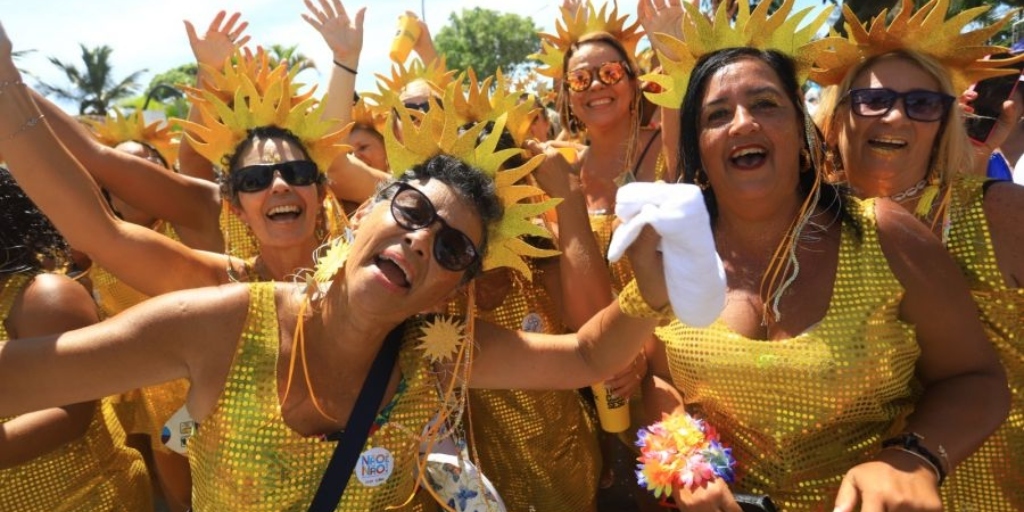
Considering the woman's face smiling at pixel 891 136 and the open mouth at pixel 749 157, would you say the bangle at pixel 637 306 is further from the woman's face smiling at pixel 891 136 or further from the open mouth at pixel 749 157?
the woman's face smiling at pixel 891 136

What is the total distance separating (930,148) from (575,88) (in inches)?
70.7

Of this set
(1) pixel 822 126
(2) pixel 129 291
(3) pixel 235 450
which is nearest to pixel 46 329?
(3) pixel 235 450

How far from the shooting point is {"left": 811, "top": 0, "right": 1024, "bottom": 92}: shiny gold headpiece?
2455 mm

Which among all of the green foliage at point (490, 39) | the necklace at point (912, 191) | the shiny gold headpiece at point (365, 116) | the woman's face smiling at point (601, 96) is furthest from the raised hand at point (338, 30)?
the green foliage at point (490, 39)

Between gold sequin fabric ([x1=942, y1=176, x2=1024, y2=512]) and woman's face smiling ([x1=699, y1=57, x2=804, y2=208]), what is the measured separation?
0.60 meters

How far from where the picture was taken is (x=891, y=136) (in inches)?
97.8

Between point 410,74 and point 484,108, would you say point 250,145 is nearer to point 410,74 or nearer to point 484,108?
point 484,108

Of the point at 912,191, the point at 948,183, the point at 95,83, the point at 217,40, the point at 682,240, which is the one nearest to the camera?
the point at 682,240

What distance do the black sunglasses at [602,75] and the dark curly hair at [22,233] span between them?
7.96 ft

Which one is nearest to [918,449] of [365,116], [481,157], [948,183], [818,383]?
[818,383]

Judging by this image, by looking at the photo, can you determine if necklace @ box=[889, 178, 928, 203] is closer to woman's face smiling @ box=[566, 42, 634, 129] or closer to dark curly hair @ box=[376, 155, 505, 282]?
dark curly hair @ box=[376, 155, 505, 282]

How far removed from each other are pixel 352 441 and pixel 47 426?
1.09 meters

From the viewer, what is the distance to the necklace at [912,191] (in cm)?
251

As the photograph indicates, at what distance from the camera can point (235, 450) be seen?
1965 millimetres
